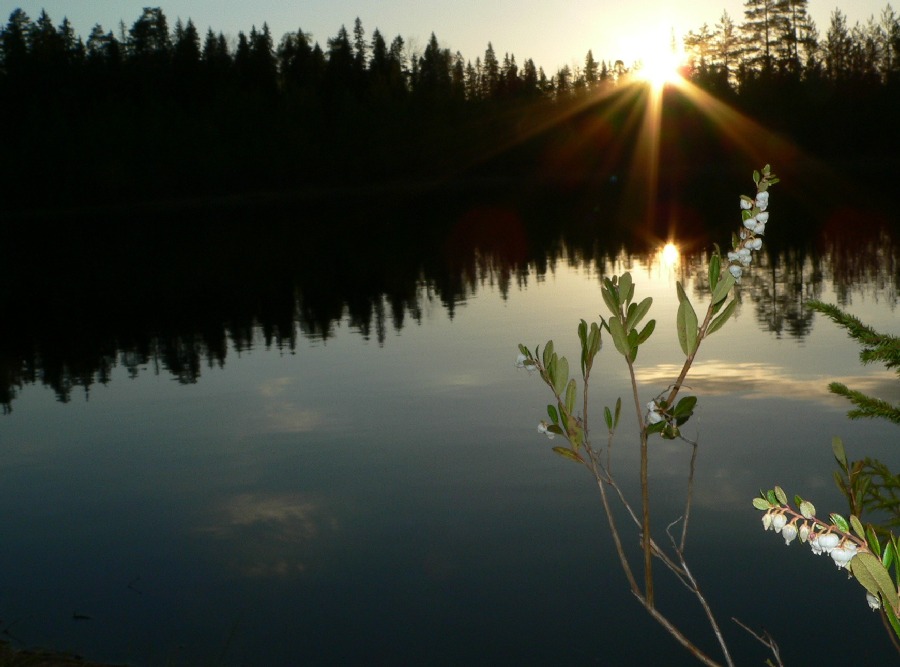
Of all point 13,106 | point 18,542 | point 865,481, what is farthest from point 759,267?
point 13,106

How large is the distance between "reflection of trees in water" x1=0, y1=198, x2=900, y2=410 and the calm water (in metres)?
0.18

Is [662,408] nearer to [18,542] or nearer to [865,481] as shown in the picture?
[865,481]

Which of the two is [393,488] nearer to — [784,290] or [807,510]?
[807,510]

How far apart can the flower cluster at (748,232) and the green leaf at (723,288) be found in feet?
0.06

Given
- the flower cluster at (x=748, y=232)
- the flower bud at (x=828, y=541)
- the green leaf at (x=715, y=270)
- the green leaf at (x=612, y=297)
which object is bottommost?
the flower bud at (x=828, y=541)

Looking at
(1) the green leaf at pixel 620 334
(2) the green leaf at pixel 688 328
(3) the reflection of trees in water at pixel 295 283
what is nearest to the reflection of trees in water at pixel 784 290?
(3) the reflection of trees in water at pixel 295 283

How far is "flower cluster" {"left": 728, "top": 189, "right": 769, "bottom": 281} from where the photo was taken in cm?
220

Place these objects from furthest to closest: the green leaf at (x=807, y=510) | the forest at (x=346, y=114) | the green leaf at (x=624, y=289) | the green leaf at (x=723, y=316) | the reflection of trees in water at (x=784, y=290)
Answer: the forest at (x=346, y=114) → the reflection of trees in water at (x=784, y=290) → the green leaf at (x=624, y=289) → the green leaf at (x=723, y=316) → the green leaf at (x=807, y=510)

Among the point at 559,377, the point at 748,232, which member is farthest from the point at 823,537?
the point at 559,377

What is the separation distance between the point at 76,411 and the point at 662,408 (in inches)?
445

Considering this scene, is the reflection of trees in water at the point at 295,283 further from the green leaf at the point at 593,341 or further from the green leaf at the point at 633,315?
the green leaf at the point at 633,315

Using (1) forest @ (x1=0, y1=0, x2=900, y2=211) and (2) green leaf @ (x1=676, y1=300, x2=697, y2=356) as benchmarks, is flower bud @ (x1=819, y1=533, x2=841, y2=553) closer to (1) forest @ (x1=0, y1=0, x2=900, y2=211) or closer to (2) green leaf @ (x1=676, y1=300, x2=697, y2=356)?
(2) green leaf @ (x1=676, y1=300, x2=697, y2=356)

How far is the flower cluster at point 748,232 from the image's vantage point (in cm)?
220

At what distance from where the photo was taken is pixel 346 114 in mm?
90000
